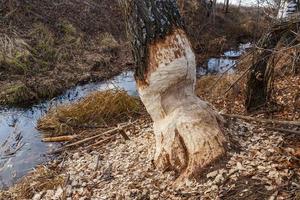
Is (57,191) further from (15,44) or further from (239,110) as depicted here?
(15,44)

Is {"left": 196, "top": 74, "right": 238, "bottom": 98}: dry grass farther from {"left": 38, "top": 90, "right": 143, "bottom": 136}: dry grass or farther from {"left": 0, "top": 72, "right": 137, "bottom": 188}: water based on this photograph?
{"left": 0, "top": 72, "right": 137, "bottom": 188}: water

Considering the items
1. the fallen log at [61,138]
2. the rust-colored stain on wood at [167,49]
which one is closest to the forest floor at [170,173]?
the fallen log at [61,138]

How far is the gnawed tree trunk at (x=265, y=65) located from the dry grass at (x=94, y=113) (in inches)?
94.2

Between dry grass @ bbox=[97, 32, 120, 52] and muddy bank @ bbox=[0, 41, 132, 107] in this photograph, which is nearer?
muddy bank @ bbox=[0, 41, 132, 107]

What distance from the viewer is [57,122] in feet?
21.2

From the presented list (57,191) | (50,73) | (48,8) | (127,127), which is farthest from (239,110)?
(48,8)

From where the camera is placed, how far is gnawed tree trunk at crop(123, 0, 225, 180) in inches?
130

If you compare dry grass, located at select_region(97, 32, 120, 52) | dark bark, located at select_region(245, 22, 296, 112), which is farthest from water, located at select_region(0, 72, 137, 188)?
dry grass, located at select_region(97, 32, 120, 52)

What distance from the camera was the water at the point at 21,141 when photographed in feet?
17.8

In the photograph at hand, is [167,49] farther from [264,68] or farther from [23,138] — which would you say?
[23,138]

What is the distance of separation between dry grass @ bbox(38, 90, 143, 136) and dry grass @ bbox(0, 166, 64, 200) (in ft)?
5.34

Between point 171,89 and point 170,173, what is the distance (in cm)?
77

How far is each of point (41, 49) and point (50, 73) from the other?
4.68ft

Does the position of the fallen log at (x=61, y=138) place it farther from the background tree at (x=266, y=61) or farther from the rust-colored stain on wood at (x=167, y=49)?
the rust-colored stain on wood at (x=167, y=49)
